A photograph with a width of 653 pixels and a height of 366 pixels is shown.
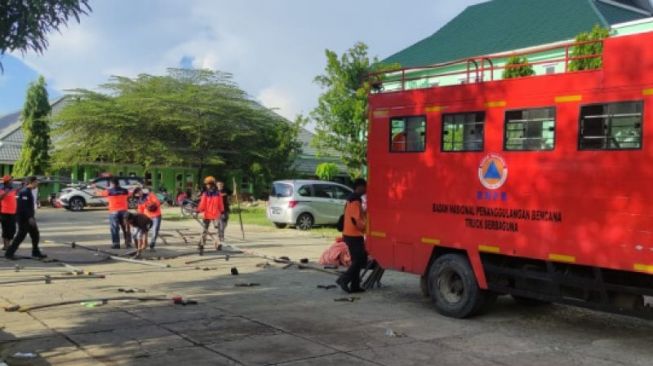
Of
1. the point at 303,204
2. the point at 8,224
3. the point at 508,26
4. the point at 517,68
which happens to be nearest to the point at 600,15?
the point at 508,26

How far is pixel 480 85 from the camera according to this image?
8.21 meters

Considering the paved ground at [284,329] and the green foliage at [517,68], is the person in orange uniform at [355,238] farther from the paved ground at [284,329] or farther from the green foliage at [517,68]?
the green foliage at [517,68]

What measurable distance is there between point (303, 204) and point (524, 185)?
15347 millimetres

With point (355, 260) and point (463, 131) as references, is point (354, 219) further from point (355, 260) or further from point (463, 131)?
point (463, 131)

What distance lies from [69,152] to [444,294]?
3712 centimetres

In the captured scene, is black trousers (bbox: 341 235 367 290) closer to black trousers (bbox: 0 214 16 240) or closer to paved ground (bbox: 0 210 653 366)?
paved ground (bbox: 0 210 653 366)

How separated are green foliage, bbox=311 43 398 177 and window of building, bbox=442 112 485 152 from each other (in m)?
22.2

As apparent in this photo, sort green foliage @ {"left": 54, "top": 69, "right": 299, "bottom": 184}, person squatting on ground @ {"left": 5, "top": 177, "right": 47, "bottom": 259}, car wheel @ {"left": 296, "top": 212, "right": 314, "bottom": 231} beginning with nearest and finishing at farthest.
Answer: person squatting on ground @ {"left": 5, "top": 177, "right": 47, "bottom": 259} → car wheel @ {"left": 296, "top": 212, "right": 314, "bottom": 231} → green foliage @ {"left": 54, "top": 69, "right": 299, "bottom": 184}

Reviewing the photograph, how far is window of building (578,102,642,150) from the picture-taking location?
6.71 meters

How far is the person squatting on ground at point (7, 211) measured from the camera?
14.3m

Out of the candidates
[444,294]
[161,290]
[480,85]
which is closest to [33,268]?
[161,290]

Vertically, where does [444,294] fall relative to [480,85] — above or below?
below

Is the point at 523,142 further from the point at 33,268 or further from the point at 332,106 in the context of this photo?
the point at 332,106

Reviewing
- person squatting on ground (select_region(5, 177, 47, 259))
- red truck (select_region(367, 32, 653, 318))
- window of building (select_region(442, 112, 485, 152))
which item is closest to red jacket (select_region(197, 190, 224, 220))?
person squatting on ground (select_region(5, 177, 47, 259))
